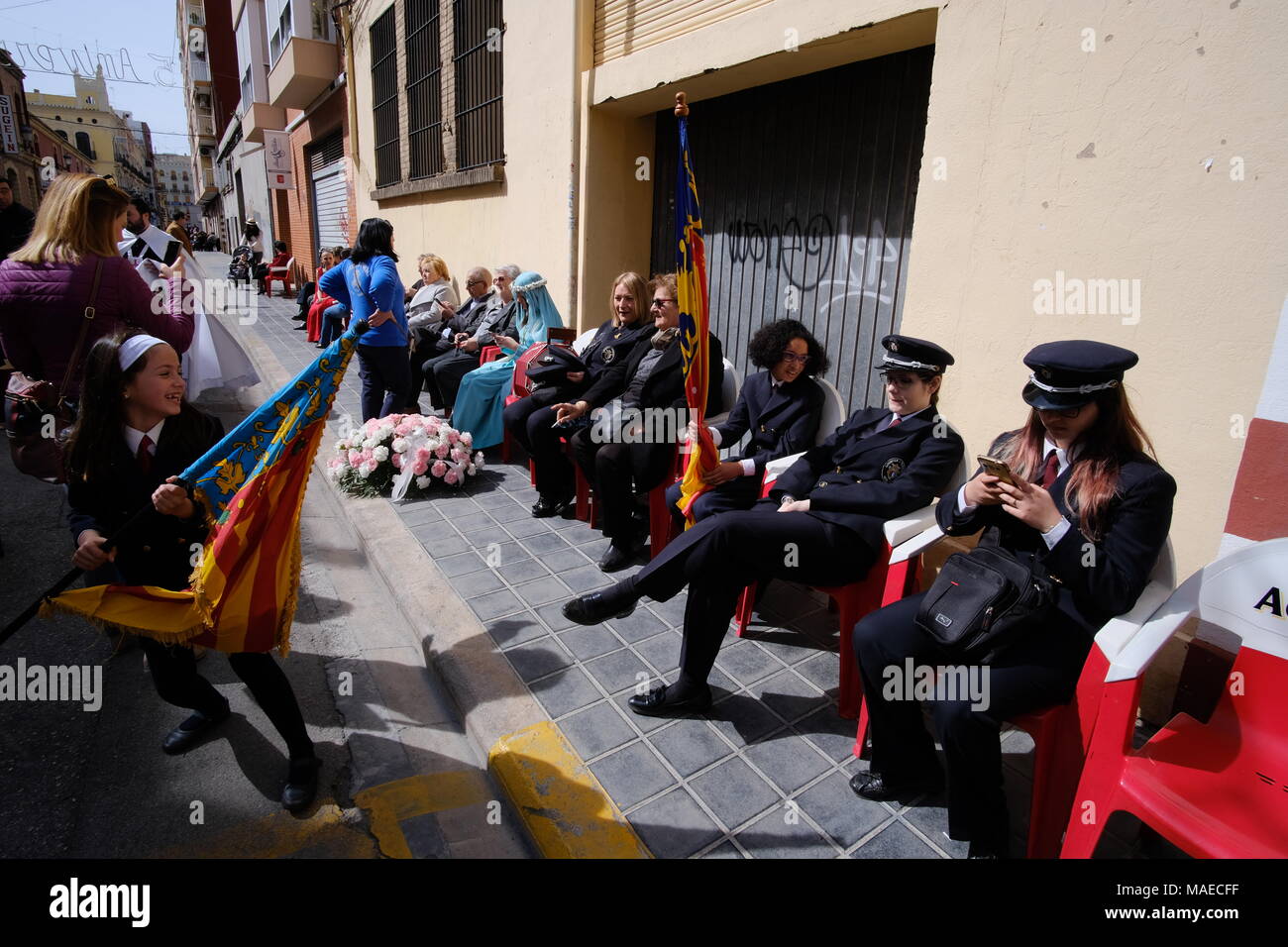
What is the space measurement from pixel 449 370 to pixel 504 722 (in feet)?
13.8

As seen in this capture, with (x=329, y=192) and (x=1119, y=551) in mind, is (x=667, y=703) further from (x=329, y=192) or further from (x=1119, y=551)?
(x=329, y=192)

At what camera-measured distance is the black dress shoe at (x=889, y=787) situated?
234 cm

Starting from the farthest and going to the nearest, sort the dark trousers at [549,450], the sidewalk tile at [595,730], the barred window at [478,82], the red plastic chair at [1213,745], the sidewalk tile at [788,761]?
1. the barred window at [478,82]
2. the dark trousers at [549,450]
3. the sidewalk tile at [595,730]
4. the sidewalk tile at [788,761]
5. the red plastic chair at [1213,745]

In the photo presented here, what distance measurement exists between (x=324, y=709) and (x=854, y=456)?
2.48 meters

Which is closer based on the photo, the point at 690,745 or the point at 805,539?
the point at 690,745

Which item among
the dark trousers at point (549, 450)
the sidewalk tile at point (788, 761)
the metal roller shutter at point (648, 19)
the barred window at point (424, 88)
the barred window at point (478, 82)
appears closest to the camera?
the sidewalk tile at point (788, 761)

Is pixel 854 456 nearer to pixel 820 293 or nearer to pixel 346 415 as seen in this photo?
pixel 820 293

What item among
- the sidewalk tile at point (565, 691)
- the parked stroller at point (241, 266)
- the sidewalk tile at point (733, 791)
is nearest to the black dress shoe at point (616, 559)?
the sidewalk tile at point (565, 691)

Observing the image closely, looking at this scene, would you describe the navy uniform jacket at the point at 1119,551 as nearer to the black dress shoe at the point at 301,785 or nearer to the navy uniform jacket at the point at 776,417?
the navy uniform jacket at the point at 776,417

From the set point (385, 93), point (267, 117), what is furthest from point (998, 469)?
point (267, 117)

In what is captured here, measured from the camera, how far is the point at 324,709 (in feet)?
9.52

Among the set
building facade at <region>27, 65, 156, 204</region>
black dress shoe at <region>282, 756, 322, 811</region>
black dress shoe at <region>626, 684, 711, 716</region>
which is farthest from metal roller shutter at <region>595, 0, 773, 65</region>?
building facade at <region>27, 65, 156, 204</region>

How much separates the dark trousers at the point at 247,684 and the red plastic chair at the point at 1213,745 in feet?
7.94

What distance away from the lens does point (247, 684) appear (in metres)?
2.47
